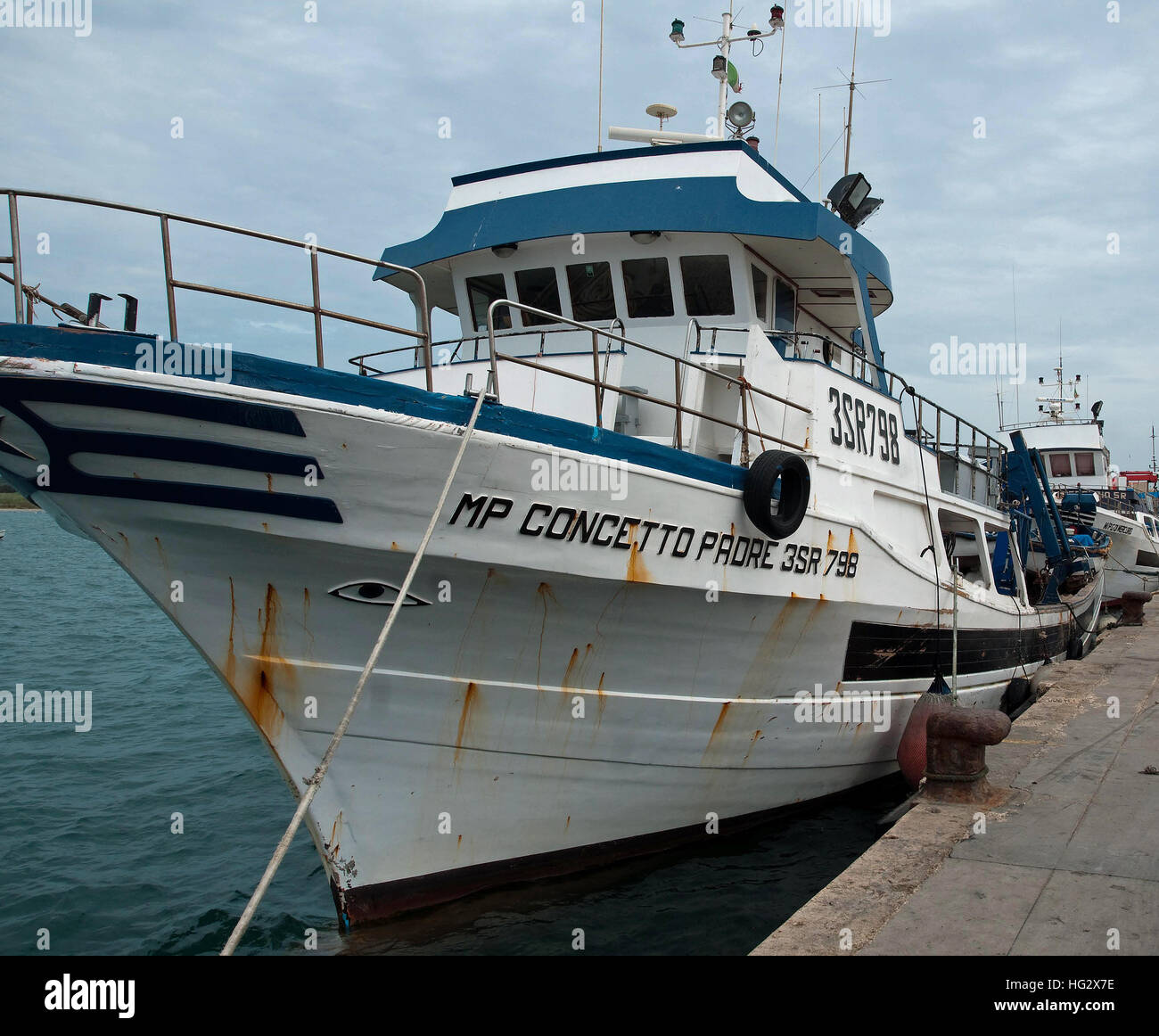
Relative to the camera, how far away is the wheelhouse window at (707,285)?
7.31m

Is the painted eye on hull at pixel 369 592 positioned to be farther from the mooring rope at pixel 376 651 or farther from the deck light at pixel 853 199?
the deck light at pixel 853 199

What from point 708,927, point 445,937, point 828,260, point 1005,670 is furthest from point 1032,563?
point 445,937

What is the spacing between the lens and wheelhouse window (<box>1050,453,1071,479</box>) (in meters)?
27.6

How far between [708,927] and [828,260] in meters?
5.35

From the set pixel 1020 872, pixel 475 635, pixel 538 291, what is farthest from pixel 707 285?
pixel 1020 872

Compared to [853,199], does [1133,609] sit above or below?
below

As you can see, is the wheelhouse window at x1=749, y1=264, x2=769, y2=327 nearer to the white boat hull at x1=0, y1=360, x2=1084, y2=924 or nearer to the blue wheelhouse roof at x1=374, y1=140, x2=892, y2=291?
the blue wheelhouse roof at x1=374, y1=140, x2=892, y2=291

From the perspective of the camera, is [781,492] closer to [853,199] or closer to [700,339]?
[700,339]

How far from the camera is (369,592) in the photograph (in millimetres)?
4797

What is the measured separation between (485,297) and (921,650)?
199 inches

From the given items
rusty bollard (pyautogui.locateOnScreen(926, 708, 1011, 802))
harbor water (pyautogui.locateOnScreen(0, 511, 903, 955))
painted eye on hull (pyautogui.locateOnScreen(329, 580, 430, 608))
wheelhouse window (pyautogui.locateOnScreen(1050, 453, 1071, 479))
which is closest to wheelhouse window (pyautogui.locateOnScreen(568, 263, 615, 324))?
painted eye on hull (pyautogui.locateOnScreen(329, 580, 430, 608))

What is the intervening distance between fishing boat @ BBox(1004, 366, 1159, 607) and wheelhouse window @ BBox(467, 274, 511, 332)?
15.6 meters

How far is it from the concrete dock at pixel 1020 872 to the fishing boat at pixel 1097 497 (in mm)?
14156
